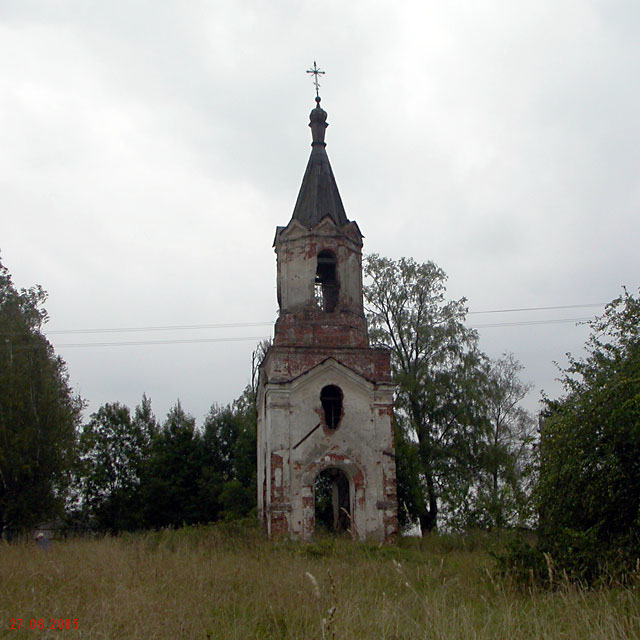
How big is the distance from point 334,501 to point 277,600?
14322mm

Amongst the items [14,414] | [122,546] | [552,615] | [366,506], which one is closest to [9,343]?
[14,414]

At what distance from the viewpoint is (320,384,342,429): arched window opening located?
18.5 m

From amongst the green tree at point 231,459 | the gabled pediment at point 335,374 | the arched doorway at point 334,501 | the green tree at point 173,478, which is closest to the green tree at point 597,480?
the arched doorway at point 334,501

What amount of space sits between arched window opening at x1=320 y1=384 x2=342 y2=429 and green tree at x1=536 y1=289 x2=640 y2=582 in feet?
27.5

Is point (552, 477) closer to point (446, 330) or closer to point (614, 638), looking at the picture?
point (614, 638)

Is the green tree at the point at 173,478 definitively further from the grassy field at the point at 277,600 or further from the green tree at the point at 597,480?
the green tree at the point at 597,480

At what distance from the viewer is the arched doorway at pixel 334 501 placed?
19.4 meters

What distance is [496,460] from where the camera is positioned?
82.8ft

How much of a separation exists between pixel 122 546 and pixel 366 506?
19.9ft

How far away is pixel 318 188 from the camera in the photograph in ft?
67.6
